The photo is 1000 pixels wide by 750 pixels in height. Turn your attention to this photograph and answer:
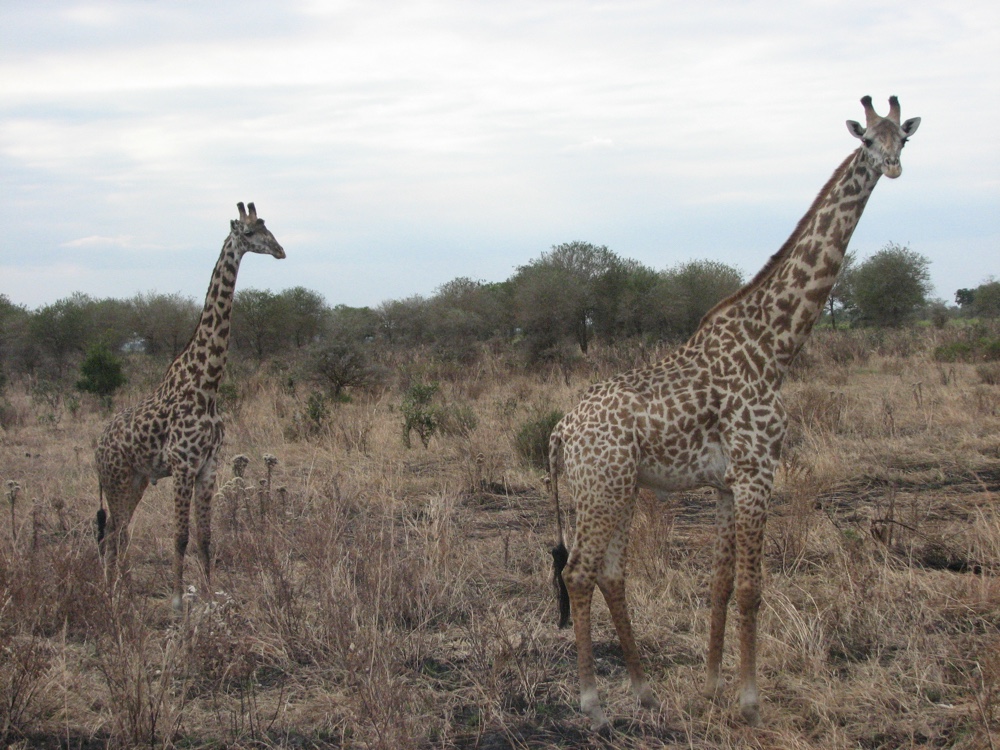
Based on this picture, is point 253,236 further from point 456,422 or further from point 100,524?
point 456,422

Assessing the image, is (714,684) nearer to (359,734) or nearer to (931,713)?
(931,713)

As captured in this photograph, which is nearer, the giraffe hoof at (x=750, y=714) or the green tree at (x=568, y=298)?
the giraffe hoof at (x=750, y=714)

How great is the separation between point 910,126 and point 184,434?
14.8 feet

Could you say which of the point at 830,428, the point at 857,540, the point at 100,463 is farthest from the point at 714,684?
the point at 830,428

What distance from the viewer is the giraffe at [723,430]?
13.3 feet

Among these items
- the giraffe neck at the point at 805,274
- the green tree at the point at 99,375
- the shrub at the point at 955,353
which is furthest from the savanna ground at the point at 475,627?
the shrub at the point at 955,353

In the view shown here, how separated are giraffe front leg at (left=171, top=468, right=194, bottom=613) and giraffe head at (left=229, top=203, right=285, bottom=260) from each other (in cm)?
162

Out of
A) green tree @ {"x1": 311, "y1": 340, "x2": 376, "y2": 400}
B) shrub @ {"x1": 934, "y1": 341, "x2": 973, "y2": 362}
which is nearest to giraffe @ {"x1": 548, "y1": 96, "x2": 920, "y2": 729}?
green tree @ {"x1": 311, "y1": 340, "x2": 376, "y2": 400}

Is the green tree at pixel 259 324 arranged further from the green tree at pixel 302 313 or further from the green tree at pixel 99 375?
the green tree at pixel 99 375

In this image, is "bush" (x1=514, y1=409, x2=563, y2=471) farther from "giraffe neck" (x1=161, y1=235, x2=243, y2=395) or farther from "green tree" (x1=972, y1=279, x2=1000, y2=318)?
"green tree" (x1=972, y1=279, x2=1000, y2=318)

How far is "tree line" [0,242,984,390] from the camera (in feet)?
74.4

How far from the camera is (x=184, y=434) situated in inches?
228

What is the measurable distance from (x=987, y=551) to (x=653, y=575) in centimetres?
206

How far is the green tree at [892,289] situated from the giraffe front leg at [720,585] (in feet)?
98.3
